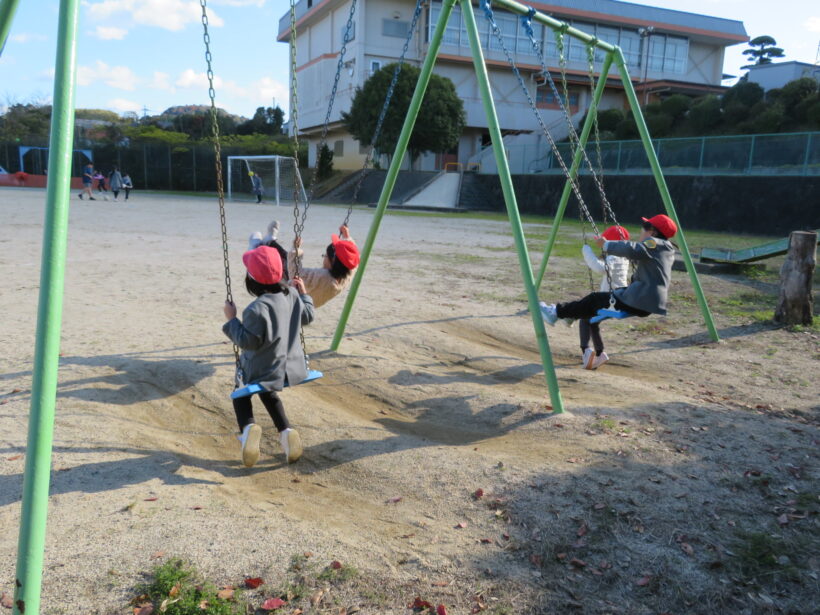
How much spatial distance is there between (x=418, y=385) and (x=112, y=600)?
3039 mm

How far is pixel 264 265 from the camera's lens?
3.64m

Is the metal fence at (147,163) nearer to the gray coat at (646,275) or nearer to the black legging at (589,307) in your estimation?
the black legging at (589,307)

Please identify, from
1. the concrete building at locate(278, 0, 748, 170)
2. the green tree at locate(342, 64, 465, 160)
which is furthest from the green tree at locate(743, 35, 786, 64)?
the green tree at locate(342, 64, 465, 160)

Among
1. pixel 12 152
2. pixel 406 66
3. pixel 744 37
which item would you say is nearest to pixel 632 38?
pixel 744 37

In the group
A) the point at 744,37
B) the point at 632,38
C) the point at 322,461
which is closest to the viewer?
the point at 322,461

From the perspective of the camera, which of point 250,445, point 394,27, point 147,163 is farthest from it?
point 147,163

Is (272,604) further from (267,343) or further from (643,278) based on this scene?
(643,278)

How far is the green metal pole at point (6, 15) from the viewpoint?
3.26m

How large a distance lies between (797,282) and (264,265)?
655 cm

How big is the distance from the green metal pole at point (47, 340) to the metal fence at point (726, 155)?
23.5 m

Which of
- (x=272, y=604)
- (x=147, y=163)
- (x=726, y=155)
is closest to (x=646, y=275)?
(x=272, y=604)

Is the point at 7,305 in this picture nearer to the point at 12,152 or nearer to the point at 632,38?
the point at 12,152

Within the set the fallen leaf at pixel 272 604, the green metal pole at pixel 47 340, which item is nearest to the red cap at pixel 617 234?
the fallen leaf at pixel 272 604

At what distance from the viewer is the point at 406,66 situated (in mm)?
35188
